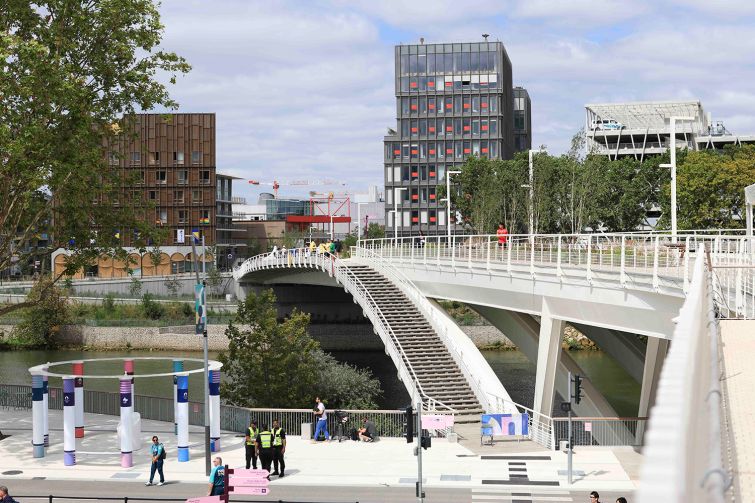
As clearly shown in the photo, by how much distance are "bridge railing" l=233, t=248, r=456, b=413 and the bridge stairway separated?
0.24 metres

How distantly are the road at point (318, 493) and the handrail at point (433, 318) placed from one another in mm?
10589

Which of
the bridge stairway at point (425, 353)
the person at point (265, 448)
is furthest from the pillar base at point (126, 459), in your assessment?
the bridge stairway at point (425, 353)

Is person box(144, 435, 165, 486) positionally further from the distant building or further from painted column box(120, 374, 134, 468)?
the distant building

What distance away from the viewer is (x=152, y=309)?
9381 centimetres

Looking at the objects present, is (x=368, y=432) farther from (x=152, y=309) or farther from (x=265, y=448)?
(x=152, y=309)

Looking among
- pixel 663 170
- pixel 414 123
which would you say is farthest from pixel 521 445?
pixel 414 123

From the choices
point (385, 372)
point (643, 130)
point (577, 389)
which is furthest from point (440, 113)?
point (577, 389)

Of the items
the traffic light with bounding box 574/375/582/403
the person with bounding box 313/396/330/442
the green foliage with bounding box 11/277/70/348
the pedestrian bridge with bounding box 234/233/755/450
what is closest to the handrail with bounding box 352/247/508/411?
the pedestrian bridge with bounding box 234/233/755/450

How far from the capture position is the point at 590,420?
33094 millimetres

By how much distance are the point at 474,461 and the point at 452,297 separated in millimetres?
17833

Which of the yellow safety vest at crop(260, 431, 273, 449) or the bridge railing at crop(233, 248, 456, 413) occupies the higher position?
the bridge railing at crop(233, 248, 456, 413)

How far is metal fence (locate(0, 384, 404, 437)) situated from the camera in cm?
3391

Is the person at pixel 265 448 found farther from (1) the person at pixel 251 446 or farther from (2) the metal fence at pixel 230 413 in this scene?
(2) the metal fence at pixel 230 413

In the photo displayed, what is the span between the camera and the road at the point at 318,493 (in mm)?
24844
